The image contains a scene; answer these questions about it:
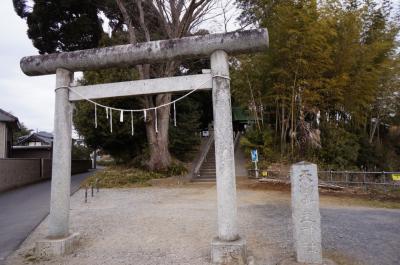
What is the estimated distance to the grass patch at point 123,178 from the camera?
1272cm

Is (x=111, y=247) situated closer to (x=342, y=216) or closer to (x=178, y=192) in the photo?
(x=342, y=216)

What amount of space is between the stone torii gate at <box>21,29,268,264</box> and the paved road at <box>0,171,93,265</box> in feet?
3.61

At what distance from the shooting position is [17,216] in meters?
7.41

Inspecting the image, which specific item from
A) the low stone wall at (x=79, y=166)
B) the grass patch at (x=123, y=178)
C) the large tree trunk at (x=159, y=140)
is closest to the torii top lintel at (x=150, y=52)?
the grass patch at (x=123, y=178)

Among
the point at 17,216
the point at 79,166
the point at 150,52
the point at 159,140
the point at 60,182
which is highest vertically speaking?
the point at 150,52

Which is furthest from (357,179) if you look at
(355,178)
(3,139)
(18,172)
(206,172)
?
(3,139)

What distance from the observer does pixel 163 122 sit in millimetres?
14594

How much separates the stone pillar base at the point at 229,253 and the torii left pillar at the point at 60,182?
7.10ft

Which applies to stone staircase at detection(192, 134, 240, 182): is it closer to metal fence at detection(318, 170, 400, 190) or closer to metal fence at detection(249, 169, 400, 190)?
metal fence at detection(249, 169, 400, 190)

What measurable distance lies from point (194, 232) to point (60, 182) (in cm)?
237

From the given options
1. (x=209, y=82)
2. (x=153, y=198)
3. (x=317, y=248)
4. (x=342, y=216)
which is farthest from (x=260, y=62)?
(x=317, y=248)

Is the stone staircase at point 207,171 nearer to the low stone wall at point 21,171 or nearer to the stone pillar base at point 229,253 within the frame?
the low stone wall at point 21,171

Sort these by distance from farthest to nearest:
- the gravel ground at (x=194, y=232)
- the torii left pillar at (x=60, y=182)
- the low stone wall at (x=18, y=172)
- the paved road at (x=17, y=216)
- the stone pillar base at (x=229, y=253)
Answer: the low stone wall at (x=18, y=172), the paved road at (x=17, y=216), the torii left pillar at (x=60, y=182), the gravel ground at (x=194, y=232), the stone pillar base at (x=229, y=253)

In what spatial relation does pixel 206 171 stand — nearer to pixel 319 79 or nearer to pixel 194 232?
pixel 319 79
